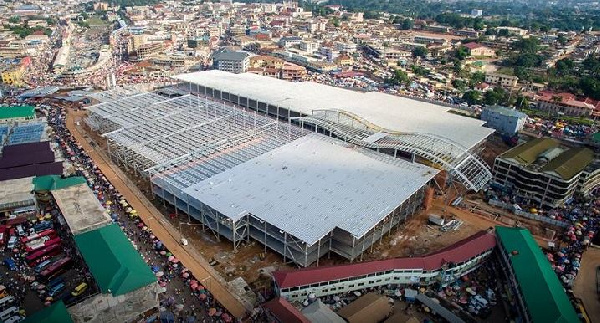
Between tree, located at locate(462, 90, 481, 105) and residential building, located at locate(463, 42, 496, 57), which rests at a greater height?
residential building, located at locate(463, 42, 496, 57)

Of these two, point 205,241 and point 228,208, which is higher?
point 228,208

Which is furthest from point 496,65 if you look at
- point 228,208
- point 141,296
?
point 141,296

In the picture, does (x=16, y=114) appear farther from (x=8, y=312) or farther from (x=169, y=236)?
(x=8, y=312)

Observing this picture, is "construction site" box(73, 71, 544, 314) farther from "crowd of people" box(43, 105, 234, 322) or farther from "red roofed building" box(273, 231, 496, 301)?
"crowd of people" box(43, 105, 234, 322)

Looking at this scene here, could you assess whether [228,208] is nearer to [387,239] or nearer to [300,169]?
[300,169]

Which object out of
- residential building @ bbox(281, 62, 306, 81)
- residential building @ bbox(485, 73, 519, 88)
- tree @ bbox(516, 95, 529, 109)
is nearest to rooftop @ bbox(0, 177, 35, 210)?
residential building @ bbox(281, 62, 306, 81)

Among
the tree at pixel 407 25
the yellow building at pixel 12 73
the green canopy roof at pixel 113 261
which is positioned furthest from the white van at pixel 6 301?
the tree at pixel 407 25
